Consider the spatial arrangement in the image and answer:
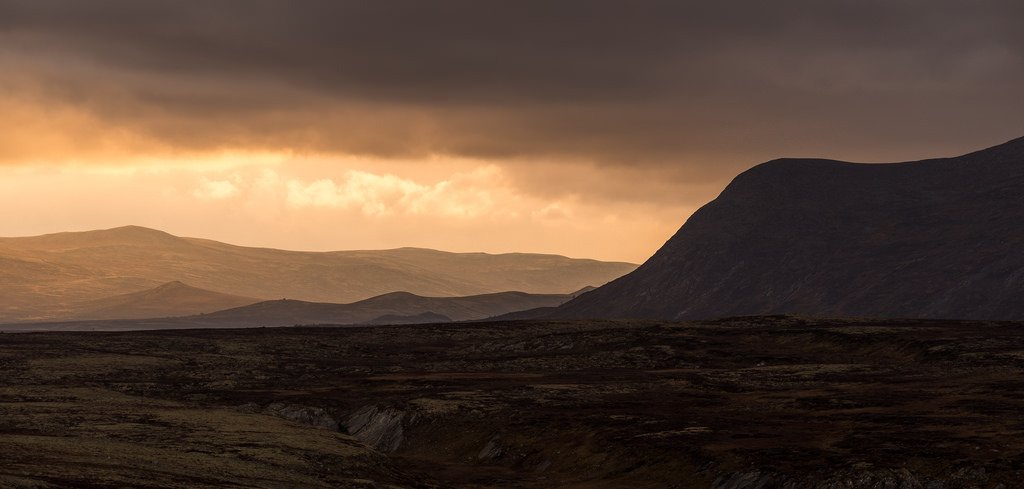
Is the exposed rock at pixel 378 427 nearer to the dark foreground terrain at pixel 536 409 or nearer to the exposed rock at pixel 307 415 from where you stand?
the dark foreground terrain at pixel 536 409

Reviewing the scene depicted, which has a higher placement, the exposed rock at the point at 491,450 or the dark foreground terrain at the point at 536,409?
the dark foreground terrain at the point at 536,409

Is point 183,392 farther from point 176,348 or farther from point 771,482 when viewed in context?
point 771,482

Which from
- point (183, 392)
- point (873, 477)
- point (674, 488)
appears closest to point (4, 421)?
point (183, 392)

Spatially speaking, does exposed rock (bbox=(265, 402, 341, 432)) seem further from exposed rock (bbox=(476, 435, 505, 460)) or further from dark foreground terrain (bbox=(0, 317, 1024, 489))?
exposed rock (bbox=(476, 435, 505, 460))

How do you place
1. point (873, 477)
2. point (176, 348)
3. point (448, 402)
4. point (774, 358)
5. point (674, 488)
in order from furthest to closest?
point (176, 348)
point (774, 358)
point (448, 402)
point (674, 488)
point (873, 477)

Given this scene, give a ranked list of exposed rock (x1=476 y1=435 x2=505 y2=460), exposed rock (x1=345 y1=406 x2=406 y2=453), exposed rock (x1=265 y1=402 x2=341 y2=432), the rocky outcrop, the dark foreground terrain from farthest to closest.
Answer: exposed rock (x1=265 y1=402 x2=341 y2=432), exposed rock (x1=345 y1=406 x2=406 y2=453), exposed rock (x1=476 y1=435 x2=505 y2=460), the dark foreground terrain, the rocky outcrop

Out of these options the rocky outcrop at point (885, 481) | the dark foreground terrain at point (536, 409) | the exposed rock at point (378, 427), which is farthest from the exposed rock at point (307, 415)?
the rocky outcrop at point (885, 481)

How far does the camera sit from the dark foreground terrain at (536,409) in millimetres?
64562

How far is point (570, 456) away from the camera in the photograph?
79.5m

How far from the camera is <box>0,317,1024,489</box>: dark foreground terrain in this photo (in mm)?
64562

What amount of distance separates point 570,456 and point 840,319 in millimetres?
116585

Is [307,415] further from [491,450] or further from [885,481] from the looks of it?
[885,481]

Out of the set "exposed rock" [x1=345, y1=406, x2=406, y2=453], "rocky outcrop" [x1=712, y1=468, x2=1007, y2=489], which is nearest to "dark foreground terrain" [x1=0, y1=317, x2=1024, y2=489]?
"rocky outcrop" [x1=712, y1=468, x2=1007, y2=489]

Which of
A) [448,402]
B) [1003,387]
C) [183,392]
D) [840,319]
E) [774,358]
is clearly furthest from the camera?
[840,319]
